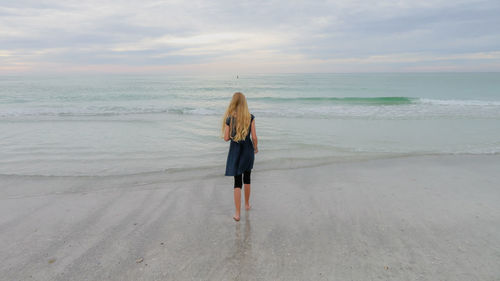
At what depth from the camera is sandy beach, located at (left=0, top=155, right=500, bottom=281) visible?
309 cm

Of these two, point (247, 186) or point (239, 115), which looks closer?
point (239, 115)

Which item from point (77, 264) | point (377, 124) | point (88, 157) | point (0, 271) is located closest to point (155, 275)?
point (77, 264)

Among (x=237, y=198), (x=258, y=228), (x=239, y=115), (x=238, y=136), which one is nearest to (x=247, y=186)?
(x=237, y=198)

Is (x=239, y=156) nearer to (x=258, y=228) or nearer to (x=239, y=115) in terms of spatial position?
(x=239, y=115)

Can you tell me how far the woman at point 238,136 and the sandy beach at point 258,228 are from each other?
27.3 inches

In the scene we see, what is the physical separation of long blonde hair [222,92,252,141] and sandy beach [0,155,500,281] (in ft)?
4.11

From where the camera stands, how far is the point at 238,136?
4.10 metres

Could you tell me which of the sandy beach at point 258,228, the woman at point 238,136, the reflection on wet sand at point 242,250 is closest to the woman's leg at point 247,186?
the woman at point 238,136

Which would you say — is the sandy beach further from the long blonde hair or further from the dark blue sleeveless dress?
the long blonde hair

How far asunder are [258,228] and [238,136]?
1.27 m

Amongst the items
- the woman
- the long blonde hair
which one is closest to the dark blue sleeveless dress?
the woman

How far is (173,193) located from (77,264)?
2.18 metres

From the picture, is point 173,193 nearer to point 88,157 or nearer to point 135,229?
point 135,229

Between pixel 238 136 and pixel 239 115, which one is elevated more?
pixel 239 115
